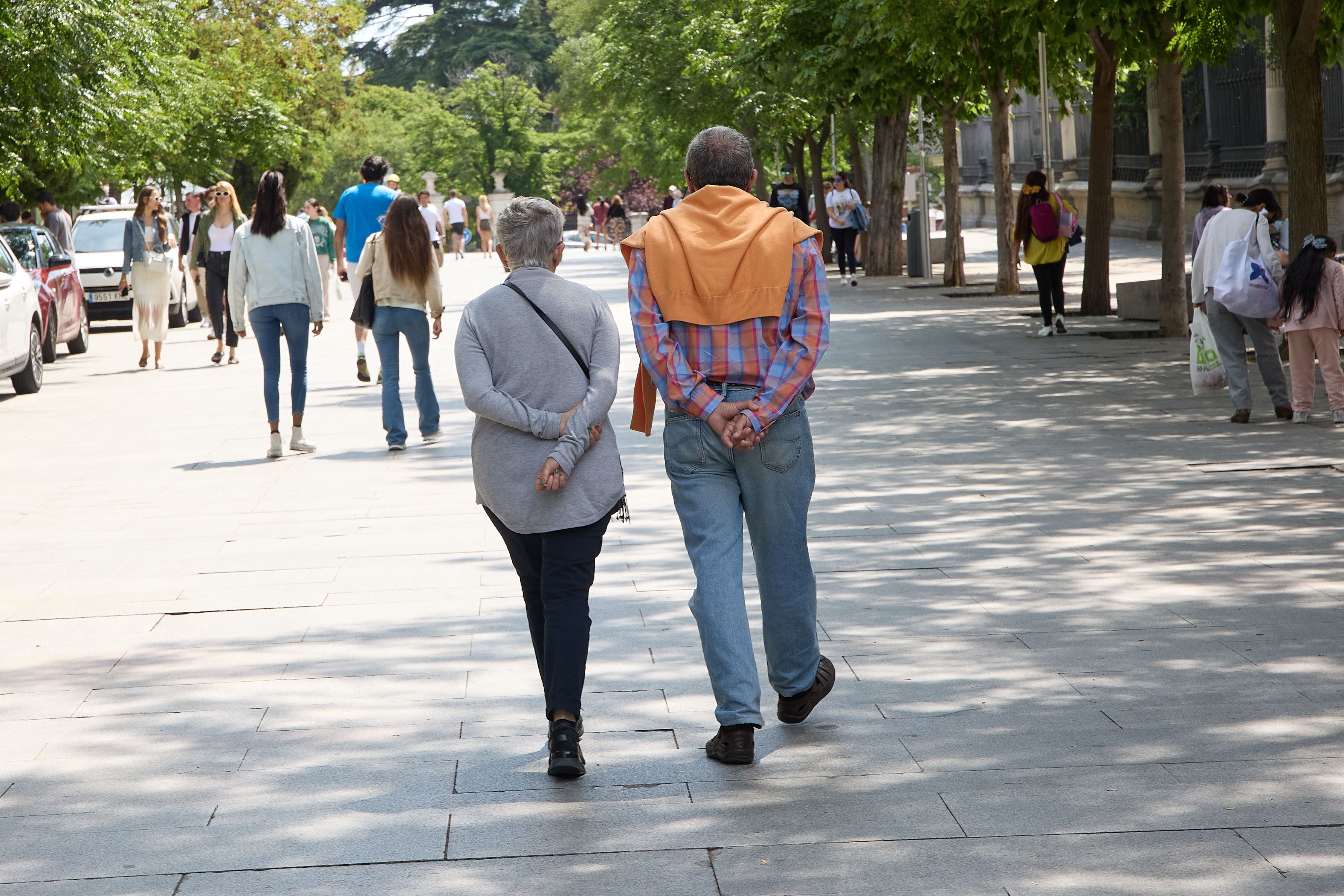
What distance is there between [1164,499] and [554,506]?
4.89 meters

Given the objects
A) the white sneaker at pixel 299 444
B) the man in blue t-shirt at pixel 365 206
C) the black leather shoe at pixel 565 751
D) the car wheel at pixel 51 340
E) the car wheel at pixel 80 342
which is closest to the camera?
the black leather shoe at pixel 565 751

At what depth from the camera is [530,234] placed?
4.84m

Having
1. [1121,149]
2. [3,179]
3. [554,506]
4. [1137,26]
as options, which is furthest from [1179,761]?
[1121,149]

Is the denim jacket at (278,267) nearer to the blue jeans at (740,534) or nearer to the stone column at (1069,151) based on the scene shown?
the blue jeans at (740,534)

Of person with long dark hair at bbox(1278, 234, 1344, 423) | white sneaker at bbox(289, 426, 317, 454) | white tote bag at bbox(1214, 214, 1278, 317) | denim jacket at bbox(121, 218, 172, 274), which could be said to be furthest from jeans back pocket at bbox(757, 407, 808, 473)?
denim jacket at bbox(121, 218, 172, 274)

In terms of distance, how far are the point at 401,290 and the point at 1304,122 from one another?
7.78 metres

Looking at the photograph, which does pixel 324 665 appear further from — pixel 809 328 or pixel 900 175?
pixel 900 175

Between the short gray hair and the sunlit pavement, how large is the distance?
1.50m

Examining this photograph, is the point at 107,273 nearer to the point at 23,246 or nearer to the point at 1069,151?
the point at 23,246

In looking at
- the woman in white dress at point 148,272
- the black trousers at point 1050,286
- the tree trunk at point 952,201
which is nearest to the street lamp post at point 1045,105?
the black trousers at point 1050,286

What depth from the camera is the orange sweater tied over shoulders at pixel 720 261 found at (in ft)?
15.1

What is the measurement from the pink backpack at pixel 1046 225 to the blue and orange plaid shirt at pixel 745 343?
1306cm

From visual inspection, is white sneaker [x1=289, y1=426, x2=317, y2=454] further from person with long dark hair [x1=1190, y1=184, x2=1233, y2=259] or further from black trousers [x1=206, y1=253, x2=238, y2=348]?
person with long dark hair [x1=1190, y1=184, x2=1233, y2=259]

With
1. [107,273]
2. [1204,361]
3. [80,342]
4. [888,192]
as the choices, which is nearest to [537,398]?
[1204,361]
